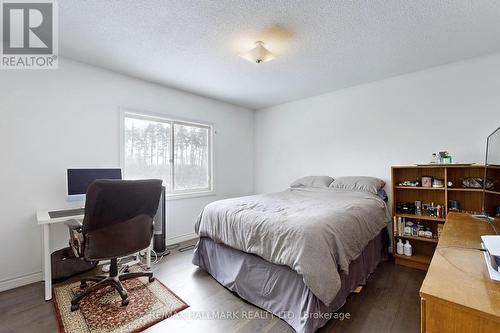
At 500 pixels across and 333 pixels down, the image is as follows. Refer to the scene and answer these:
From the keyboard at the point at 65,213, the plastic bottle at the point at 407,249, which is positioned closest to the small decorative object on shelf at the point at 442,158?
the plastic bottle at the point at 407,249

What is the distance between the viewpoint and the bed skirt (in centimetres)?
154

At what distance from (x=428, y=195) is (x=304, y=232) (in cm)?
221

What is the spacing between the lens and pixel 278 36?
2.11 m

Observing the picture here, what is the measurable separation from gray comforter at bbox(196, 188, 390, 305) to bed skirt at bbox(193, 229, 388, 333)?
0.11m

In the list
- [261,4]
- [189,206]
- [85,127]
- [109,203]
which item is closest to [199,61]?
[261,4]

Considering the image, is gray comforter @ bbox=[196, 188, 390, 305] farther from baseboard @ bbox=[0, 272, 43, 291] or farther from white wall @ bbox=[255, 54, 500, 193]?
baseboard @ bbox=[0, 272, 43, 291]

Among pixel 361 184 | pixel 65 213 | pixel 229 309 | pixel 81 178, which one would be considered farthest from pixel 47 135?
pixel 361 184

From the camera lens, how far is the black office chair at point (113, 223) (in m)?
1.69

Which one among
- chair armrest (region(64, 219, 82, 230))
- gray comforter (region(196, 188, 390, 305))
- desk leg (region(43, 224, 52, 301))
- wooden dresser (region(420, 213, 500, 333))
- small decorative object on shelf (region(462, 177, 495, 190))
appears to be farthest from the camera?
small decorative object on shelf (region(462, 177, 495, 190))

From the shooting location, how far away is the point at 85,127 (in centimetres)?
267

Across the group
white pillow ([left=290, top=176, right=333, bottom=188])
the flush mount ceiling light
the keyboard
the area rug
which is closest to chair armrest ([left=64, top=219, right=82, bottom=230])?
the keyboard

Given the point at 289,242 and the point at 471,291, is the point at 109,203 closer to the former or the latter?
the point at 289,242

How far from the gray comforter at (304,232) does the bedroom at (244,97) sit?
2 centimetres

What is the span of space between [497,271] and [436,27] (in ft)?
6.87
